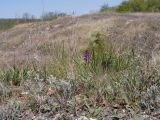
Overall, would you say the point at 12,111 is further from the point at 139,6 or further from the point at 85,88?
the point at 139,6

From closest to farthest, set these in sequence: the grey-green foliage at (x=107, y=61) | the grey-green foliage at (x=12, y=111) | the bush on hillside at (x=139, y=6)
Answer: the grey-green foliage at (x=12, y=111)
the grey-green foliage at (x=107, y=61)
the bush on hillside at (x=139, y=6)

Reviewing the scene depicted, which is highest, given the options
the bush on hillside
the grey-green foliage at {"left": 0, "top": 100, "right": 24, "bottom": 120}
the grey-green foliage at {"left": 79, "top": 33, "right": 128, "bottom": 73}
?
the grey-green foliage at {"left": 79, "top": 33, "right": 128, "bottom": 73}

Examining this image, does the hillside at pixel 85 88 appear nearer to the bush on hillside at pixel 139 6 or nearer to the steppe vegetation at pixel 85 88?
the steppe vegetation at pixel 85 88

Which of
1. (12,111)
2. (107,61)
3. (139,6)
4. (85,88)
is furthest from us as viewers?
(139,6)

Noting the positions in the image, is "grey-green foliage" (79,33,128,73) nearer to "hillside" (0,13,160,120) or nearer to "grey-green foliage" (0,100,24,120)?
"hillside" (0,13,160,120)

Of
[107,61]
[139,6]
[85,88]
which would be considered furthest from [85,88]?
[139,6]

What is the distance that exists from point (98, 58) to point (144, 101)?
161cm

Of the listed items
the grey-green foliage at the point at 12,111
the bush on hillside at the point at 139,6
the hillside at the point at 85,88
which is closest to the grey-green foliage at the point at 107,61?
the hillside at the point at 85,88

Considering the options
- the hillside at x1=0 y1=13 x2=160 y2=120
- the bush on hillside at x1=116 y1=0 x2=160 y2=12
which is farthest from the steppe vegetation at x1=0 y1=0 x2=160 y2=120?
the bush on hillside at x1=116 y1=0 x2=160 y2=12

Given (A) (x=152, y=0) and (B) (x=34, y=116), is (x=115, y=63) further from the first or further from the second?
(A) (x=152, y=0)

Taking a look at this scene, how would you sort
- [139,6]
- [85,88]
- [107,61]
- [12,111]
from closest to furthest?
[12,111] → [85,88] → [107,61] → [139,6]

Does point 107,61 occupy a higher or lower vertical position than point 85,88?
higher

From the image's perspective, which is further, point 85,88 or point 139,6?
point 139,6

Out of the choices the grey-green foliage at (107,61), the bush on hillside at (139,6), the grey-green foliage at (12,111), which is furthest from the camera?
the bush on hillside at (139,6)
